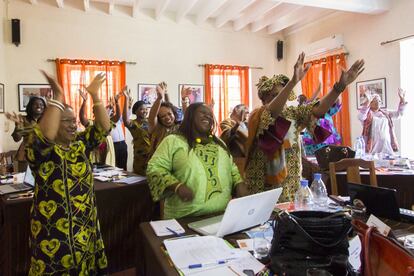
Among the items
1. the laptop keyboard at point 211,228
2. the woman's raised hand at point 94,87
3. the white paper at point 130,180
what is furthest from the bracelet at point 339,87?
the white paper at point 130,180

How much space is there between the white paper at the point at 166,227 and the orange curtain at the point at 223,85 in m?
5.02

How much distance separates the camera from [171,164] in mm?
1731

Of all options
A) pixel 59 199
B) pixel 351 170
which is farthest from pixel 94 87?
pixel 351 170

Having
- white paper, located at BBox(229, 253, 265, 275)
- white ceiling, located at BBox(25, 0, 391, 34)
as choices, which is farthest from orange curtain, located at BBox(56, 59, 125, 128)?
white paper, located at BBox(229, 253, 265, 275)

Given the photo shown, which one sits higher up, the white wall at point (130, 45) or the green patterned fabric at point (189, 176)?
the white wall at point (130, 45)

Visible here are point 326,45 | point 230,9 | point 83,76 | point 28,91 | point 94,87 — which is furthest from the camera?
point 326,45

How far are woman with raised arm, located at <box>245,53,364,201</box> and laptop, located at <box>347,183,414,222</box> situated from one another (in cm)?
47

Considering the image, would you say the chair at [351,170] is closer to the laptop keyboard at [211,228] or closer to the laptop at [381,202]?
the laptop at [381,202]

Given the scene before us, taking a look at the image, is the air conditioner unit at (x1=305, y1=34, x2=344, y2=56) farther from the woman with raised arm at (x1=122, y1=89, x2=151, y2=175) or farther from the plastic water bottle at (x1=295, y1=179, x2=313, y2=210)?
the plastic water bottle at (x1=295, y1=179, x2=313, y2=210)

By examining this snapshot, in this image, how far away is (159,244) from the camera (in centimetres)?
134

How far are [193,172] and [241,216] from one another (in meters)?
0.39

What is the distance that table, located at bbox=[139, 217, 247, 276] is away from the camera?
1157mm

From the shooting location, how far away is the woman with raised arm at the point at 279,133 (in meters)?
1.94

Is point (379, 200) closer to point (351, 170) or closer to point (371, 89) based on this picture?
point (351, 170)
